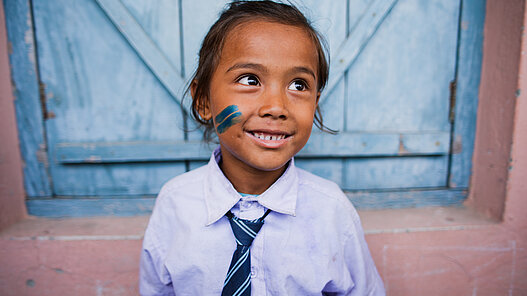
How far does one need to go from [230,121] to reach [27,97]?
1114 millimetres

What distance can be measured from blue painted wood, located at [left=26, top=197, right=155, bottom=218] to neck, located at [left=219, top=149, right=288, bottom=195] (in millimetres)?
625

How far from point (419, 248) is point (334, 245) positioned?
0.62 metres

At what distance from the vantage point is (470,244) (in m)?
1.31

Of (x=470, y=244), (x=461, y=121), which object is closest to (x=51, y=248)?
(x=470, y=244)

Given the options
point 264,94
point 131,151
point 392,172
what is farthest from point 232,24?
point 392,172

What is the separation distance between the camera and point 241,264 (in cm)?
87

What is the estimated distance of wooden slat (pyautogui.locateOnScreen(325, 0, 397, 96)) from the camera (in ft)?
4.35

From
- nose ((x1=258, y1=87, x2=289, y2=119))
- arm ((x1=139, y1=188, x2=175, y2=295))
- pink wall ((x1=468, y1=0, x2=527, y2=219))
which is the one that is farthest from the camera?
pink wall ((x1=468, y1=0, x2=527, y2=219))

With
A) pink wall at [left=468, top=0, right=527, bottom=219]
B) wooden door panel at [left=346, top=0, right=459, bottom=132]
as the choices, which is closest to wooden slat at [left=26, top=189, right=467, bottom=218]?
pink wall at [left=468, top=0, right=527, bottom=219]

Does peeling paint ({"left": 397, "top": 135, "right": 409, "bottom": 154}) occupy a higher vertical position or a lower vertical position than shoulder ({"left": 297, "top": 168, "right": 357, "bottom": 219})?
higher

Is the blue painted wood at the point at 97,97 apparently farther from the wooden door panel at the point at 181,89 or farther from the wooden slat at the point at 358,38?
the wooden slat at the point at 358,38

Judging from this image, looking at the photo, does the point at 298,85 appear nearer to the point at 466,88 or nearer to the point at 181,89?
the point at 181,89

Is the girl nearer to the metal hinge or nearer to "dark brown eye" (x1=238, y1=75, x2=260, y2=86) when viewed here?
"dark brown eye" (x1=238, y1=75, x2=260, y2=86)

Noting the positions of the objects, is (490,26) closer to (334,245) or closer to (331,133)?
(331,133)
